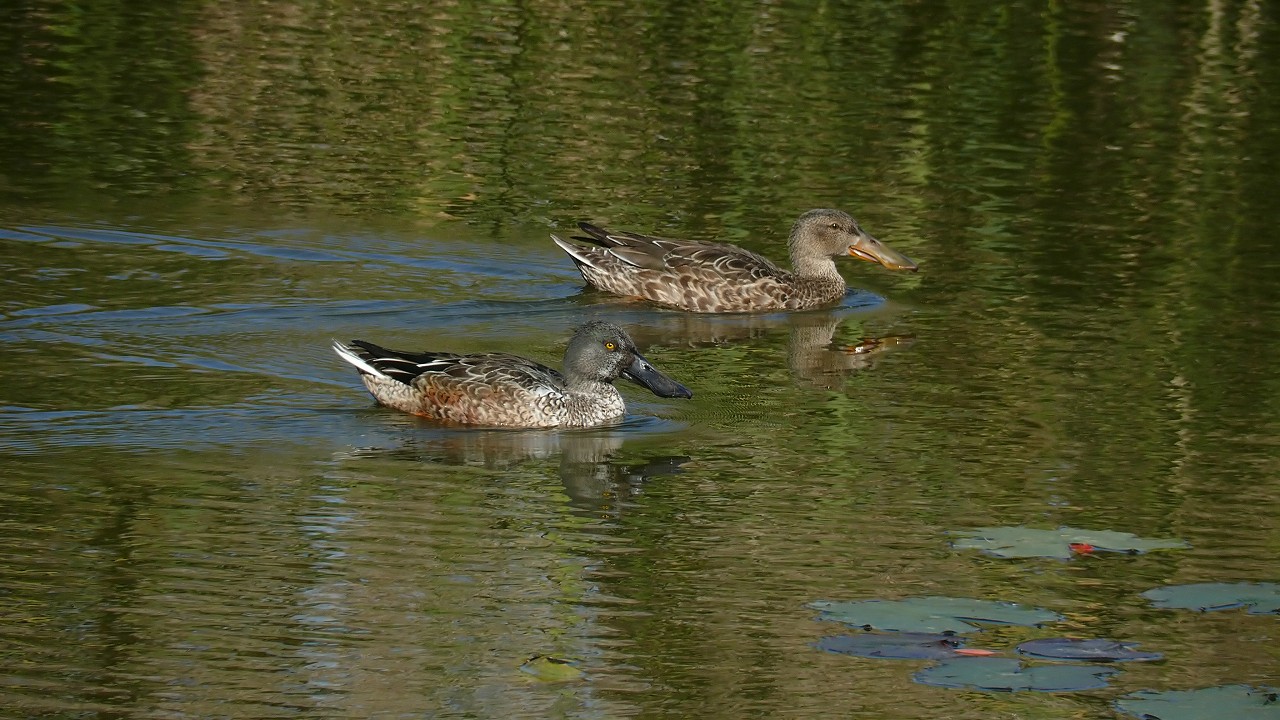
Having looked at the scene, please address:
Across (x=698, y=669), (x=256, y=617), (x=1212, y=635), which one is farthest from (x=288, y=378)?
(x=1212, y=635)

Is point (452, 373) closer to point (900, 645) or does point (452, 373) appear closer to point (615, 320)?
point (615, 320)

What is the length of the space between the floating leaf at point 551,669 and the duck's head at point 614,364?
419cm

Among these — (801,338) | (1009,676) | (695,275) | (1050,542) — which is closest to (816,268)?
(695,275)

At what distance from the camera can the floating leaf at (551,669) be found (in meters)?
7.40

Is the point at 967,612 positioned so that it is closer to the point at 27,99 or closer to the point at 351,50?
the point at 27,99

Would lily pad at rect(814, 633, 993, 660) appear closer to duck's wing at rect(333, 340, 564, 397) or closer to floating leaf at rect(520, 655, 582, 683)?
floating leaf at rect(520, 655, 582, 683)

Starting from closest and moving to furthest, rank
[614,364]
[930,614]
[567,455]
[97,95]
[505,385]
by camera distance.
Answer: [930,614], [567,455], [505,385], [614,364], [97,95]

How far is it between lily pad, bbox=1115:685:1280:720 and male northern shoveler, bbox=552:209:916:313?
7904 mm

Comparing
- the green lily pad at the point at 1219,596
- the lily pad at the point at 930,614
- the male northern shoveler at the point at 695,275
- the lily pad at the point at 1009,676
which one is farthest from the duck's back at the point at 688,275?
the lily pad at the point at 1009,676

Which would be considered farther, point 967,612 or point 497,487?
point 497,487

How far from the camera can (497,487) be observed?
10.0 m

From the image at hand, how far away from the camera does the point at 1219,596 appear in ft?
27.7

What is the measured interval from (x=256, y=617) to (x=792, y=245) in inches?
328

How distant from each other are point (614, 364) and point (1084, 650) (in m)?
4.46
